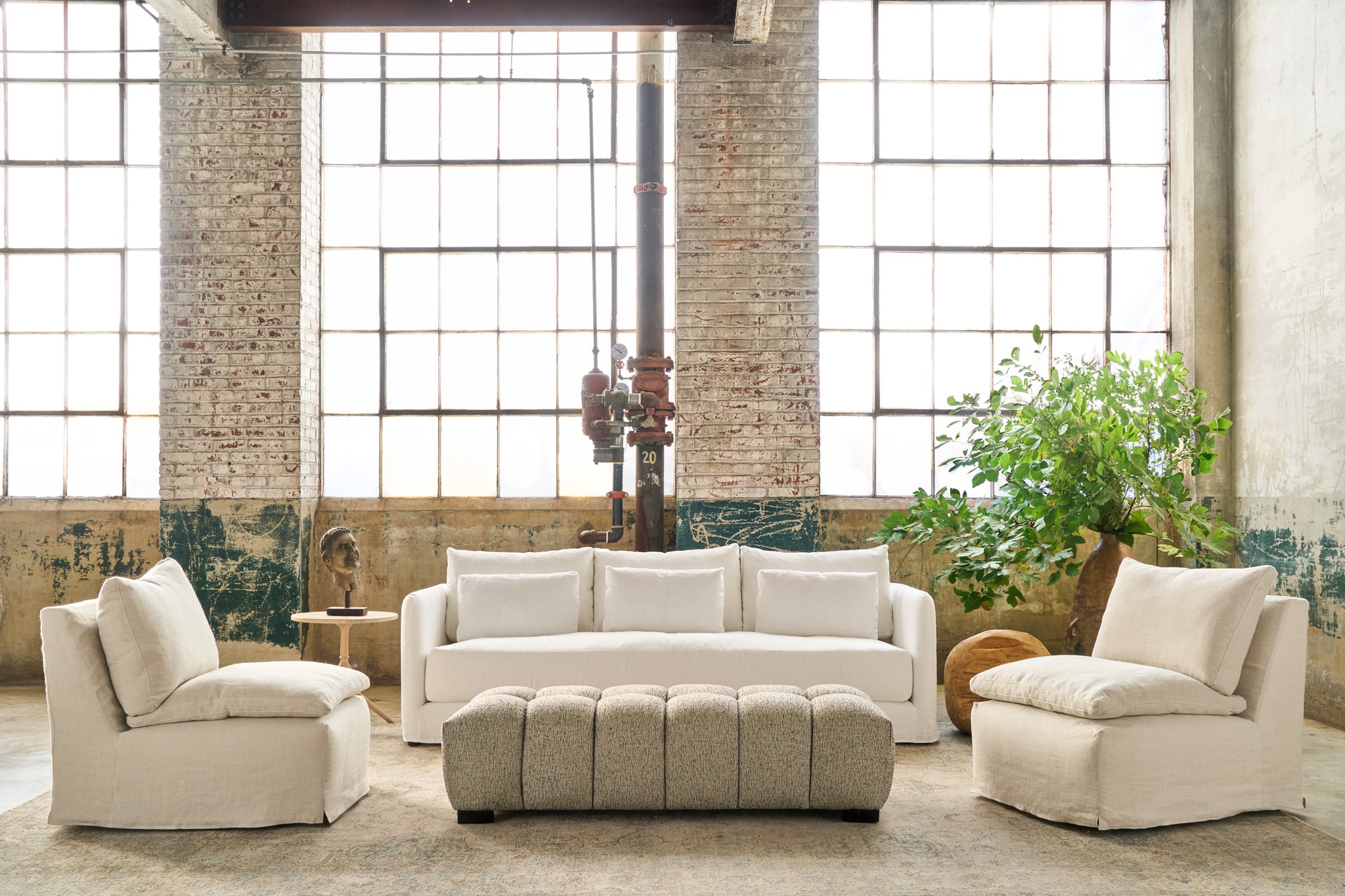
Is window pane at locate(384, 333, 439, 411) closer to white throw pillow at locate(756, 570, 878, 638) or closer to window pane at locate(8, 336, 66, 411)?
window pane at locate(8, 336, 66, 411)

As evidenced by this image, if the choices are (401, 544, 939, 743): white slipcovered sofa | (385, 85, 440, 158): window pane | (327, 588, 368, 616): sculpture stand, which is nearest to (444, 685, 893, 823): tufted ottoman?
(401, 544, 939, 743): white slipcovered sofa

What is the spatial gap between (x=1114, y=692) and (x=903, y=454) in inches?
130

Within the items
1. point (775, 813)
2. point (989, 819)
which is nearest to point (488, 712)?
point (775, 813)

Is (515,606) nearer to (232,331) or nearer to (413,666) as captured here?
(413,666)

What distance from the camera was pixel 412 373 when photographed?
647 centimetres

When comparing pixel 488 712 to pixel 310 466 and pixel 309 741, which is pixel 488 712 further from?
pixel 310 466

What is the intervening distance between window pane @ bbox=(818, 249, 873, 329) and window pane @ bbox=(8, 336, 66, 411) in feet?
16.1

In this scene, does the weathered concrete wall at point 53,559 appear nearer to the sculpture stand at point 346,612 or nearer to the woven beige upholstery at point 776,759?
the sculpture stand at point 346,612

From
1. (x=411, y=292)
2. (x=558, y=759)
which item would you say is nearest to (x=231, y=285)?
(x=411, y=292)

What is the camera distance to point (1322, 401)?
5.16 m

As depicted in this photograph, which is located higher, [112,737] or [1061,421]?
[1061,421]

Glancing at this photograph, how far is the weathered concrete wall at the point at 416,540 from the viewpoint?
6227 millimetres

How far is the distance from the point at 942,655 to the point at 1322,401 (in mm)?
2513

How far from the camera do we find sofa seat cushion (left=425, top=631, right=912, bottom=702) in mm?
4441
